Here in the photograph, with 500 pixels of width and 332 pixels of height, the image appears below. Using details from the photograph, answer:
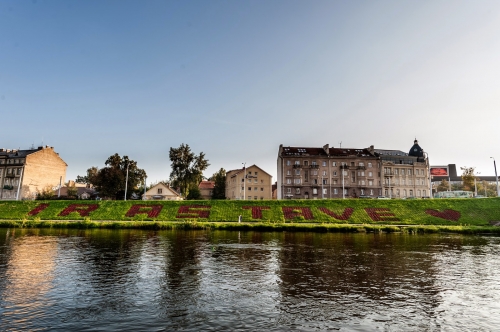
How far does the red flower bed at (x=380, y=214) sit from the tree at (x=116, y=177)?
2491 inches

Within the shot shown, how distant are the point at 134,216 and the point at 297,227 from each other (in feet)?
96.2

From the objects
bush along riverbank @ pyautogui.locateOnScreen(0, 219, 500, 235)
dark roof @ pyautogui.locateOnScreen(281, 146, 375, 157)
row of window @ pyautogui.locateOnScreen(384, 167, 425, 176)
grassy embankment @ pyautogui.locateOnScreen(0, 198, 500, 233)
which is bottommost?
bush along riverbank @ pyautogui.locateOnScreen(0, 219, 500, 235)

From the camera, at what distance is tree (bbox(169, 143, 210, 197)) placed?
91.8 metres

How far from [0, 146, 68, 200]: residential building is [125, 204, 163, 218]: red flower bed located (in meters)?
53.9

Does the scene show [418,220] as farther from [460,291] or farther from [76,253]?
[76,253]

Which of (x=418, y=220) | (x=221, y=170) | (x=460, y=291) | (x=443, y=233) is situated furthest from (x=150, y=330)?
(x=221, y=170)

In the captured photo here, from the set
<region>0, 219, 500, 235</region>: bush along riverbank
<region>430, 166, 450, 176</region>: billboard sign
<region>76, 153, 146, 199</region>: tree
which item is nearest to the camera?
<region>0, 219, 500, 235</region>: bush along riverbank

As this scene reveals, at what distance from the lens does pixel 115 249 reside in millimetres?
27781

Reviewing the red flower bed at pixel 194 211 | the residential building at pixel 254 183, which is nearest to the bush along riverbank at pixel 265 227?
the red flower bed at pixel 194 211

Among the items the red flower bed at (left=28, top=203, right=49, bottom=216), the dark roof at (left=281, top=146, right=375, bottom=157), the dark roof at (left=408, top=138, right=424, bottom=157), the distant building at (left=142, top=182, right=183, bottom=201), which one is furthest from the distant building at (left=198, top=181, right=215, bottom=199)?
the dark roof at (left=408, top=138, right=424, bottom=157)

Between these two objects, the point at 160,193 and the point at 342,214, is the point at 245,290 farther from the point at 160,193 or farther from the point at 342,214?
the point at 160,193

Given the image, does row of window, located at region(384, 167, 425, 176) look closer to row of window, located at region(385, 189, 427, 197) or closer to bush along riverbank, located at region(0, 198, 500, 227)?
row of window, located at region(385, 189, 427, 197)

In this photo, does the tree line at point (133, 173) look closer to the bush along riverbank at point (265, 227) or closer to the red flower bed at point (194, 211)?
the red flower bed at point (194, 211)

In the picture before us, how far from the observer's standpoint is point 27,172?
101000mm
